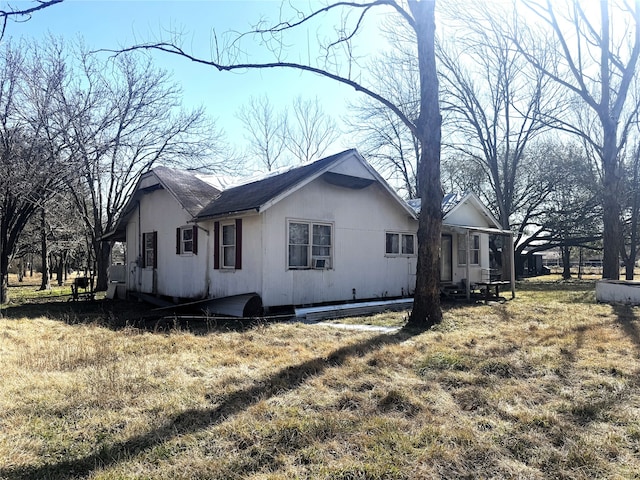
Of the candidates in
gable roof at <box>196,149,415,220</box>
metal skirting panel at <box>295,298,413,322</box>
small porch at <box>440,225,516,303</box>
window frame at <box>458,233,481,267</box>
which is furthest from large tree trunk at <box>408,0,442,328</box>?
window frame at <box>458,233,481,267</box>

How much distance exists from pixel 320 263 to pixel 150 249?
741cm

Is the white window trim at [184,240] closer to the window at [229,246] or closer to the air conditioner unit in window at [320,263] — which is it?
the window at [229,246]

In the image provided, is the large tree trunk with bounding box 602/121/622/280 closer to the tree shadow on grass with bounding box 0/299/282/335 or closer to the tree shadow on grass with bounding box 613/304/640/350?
the tree shadow on grass with bounding box 613/304/640/350

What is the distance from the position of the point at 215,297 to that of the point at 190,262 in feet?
6.14

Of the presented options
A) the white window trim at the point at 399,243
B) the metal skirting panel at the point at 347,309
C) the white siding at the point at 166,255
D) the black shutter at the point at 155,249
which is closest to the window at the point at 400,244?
the white window trim at the point at 399,243

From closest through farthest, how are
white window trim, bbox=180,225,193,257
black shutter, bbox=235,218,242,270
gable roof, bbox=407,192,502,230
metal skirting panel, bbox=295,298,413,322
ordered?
metal skirting panel, bbox=295,298,413,322
black shutter, bbox=235,218,242,270
white window trim, bbox=180,225,193,257
gable roof, bbox=407,192,502,230

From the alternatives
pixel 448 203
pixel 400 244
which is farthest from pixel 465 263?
pixel 400 244

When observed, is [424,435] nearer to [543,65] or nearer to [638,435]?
[638,435]

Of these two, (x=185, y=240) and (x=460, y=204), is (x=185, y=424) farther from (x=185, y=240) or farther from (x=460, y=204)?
(x=460, y=204)

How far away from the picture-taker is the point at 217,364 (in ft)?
19.5

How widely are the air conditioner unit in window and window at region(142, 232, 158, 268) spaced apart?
6597 mm

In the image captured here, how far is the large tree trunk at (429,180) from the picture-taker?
928 centimetres

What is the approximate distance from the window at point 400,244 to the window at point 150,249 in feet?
26.6

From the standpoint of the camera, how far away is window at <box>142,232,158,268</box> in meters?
15.5
